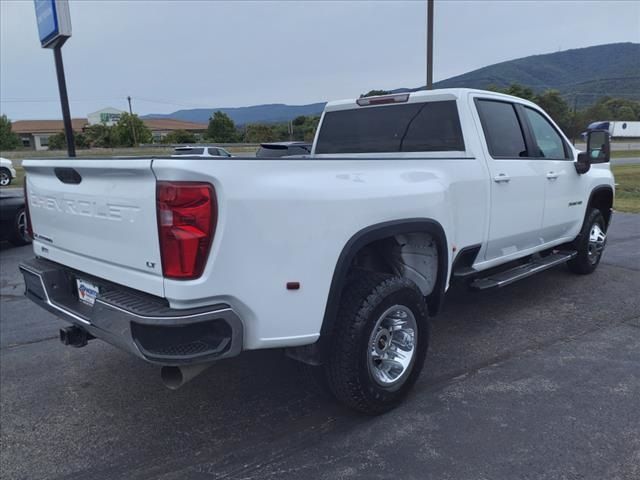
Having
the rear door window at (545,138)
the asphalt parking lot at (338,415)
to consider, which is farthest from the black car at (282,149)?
the asphalt parking lot at (338,415)

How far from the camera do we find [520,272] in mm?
4555

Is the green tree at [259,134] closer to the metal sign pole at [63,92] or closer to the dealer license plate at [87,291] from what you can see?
the metal sign pole at [63,92]

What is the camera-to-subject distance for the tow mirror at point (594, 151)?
5.32 metres

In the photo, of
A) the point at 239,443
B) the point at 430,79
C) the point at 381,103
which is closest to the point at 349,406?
the point at 239,443

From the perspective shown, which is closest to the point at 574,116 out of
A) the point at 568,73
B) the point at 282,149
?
the point at 568,73

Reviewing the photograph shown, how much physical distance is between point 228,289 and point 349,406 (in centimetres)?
116

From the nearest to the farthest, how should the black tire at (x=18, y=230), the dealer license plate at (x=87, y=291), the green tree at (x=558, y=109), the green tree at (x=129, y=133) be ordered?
the dealer license plate at (x=87, y=291) < the black tire at (x=18, y=230) < the green tree at (x=129, y=133) < the green tree at (x=558, y=109)

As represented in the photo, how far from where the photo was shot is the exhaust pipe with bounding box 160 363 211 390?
2.46 m

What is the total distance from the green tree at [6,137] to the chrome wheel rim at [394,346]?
258 ft

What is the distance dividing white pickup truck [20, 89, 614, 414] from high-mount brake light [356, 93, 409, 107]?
22mm

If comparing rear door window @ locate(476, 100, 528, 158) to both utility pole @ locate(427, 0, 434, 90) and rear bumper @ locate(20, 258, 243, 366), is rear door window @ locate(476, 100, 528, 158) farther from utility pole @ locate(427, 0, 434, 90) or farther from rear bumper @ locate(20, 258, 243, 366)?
utility pole @ locate(427, 0, 434, 90)

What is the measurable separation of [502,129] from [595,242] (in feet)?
8.18

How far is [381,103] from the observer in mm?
4574

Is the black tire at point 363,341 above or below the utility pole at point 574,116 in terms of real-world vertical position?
below
